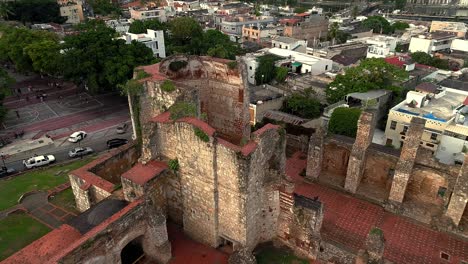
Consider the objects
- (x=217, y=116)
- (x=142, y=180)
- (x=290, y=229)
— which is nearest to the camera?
(x=142, y=180)

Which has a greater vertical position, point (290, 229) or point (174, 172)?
point (174, 172)

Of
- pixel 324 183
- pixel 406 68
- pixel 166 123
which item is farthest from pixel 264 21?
pixel 166 123

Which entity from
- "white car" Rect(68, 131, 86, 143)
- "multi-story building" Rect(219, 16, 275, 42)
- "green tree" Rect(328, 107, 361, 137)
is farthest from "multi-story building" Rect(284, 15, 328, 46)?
"white car" Rect(68, 131, 86, 143)

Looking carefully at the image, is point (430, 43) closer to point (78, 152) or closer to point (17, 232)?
point (78, 152)

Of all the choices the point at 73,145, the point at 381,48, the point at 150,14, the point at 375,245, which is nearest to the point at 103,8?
the point at 150,14

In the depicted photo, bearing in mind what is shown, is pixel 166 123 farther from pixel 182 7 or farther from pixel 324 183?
pixel 182 7
